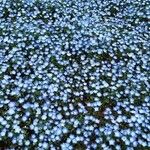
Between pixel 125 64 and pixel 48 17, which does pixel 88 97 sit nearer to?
pixel 125 64

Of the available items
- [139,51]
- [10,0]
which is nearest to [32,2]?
[10,0]

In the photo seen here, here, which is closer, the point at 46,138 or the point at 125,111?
the point at 46,138

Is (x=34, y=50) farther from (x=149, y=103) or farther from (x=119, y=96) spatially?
(x=149, y=103)

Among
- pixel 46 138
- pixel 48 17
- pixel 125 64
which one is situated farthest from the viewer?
pixel 48 17

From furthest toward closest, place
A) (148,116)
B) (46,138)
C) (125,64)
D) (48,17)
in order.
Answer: (48,17), (125,64), (148,116), (46,138)

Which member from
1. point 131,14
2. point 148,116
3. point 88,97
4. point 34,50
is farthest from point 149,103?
point 131,14

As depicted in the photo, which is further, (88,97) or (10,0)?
(10,0)
